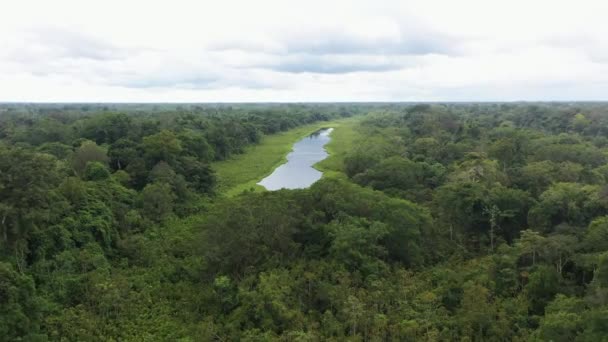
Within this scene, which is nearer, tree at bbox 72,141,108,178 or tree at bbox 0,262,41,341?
tree at bbox 0,262,41,341

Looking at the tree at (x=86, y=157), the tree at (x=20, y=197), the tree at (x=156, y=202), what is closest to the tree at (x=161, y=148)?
the tree at (x=86, y=157)

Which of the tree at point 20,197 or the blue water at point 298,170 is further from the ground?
the tree at point 20,197

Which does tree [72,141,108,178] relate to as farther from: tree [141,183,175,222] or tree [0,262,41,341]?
tree [0,262,41,341]

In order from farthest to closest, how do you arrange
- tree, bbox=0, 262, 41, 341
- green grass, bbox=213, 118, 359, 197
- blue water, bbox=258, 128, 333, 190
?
blue water, bbox=258, 128, 333, 190 < green grass, bbox=213, 118, 359, 197 < tree, bbox=0, 262, 41, 341

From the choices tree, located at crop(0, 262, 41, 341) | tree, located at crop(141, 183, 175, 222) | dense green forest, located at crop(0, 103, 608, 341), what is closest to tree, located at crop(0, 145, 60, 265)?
dense green forest, located at crop(0, 103, 608, 341)

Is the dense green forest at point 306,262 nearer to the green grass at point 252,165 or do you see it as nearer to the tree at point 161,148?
the tree at point 161,148

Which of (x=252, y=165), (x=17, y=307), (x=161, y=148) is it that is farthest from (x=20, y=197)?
(x=252, y=165)

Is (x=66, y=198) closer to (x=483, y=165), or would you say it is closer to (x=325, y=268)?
(x=325, y=268)

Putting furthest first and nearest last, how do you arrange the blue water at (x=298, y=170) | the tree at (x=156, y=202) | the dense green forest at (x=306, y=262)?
the blue water at (x=298, y=170)
the tree at (x=156, y=202)
the dense green forest at (x=306, y=262)

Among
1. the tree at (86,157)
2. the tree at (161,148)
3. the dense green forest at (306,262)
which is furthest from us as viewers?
the tree at (161,148)

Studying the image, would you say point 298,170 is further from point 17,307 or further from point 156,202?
point 17,307
